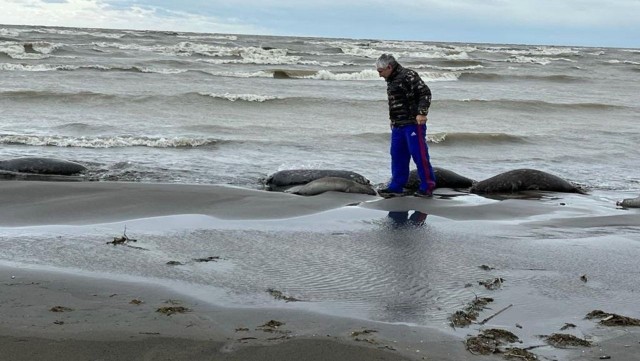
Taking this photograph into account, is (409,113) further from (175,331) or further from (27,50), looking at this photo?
(27,50)

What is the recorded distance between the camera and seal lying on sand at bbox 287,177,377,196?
969 centimetres

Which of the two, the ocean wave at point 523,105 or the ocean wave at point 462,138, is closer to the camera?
the ocean wave at point 462,138

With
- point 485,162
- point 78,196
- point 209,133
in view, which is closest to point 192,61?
point 209,133

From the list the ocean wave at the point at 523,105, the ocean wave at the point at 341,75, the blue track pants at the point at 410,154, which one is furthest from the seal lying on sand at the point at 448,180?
the ocean wave at the point at 341,75

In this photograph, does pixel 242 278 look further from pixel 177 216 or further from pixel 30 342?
pixel 177 216

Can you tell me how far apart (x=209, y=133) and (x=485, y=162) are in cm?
566

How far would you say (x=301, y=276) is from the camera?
555 centimetres

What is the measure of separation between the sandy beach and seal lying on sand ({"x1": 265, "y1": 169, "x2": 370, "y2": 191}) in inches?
47.4

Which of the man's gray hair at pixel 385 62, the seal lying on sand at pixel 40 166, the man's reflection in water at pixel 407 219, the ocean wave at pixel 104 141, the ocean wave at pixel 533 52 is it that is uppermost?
the man's gray hair at pixel 385 62

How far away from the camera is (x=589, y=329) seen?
448 cm

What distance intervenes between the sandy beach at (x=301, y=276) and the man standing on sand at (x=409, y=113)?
65 cm

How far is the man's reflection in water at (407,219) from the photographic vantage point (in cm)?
785

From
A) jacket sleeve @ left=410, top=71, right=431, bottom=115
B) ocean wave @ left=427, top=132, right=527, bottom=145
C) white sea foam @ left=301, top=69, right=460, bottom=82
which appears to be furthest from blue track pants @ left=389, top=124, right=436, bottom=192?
white sea foam @ left=301, top=69, right=460, bottom=82

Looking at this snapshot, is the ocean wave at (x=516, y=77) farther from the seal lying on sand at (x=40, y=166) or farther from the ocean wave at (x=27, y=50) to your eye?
the seal lying on sand at (x=40, y=166)
